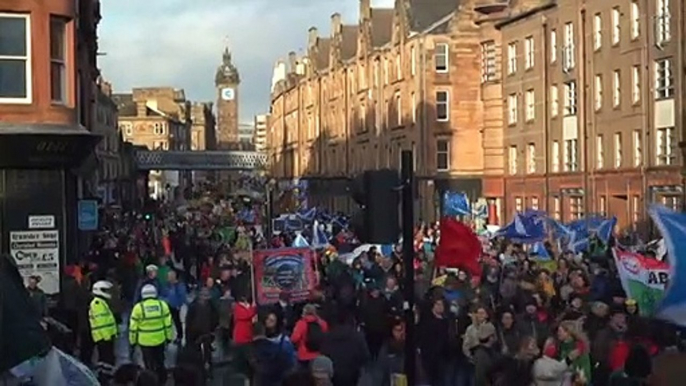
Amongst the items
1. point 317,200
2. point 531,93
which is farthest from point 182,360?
point 317,200

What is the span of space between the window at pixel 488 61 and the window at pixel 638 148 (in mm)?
15956

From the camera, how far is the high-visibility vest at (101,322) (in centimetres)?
1866

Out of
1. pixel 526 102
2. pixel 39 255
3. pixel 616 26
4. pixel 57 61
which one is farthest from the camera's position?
pixel 526 102

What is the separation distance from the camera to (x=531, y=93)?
56281mm

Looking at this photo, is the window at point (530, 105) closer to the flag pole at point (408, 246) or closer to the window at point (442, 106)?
the window at point (442, 106)

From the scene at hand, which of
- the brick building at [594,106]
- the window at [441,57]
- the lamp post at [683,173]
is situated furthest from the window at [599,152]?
the window at [441,57]

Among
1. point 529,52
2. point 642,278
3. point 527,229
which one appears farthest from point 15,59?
point 529,52

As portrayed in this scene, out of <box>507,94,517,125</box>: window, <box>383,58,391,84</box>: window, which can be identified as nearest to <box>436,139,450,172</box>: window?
<box>507,94,517,125</box>: window

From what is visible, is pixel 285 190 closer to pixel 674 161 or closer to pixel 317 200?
pixel 317 200

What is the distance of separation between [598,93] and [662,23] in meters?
6.27

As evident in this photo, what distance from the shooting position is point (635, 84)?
152ft

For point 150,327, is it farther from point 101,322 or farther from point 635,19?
point 635,19

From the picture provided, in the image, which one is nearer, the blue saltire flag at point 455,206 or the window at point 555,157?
the blue saltire flag at point 455,206

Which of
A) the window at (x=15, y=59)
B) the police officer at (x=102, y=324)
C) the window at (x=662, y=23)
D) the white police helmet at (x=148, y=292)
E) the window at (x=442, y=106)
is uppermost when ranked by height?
the window at (x=662, y=23)
